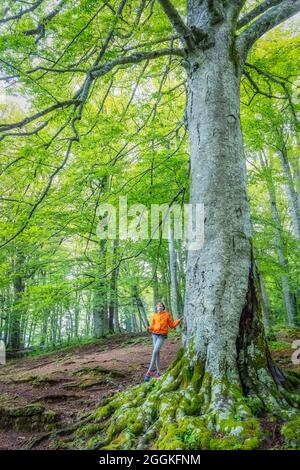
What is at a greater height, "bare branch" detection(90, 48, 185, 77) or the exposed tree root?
"bare branch" detection(90, 48, 185, 77)

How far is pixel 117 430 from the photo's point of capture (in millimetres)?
3572

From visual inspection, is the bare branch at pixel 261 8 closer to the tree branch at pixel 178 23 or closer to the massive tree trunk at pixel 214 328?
the massive tree trunk at pixel 214 328

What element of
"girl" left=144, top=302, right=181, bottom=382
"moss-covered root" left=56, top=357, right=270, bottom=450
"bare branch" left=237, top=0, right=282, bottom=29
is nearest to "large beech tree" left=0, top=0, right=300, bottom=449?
"moss-covered root" left=56, top=357, right=270, bottom=450

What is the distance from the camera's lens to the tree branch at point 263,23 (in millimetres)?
4590

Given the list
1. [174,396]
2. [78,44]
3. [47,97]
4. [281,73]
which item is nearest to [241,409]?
[174,396]

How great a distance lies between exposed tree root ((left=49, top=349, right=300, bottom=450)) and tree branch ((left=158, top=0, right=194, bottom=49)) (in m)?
3.96

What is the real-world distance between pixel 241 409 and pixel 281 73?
22.9 ft

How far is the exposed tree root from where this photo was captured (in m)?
2.87

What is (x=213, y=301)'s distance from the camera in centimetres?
358

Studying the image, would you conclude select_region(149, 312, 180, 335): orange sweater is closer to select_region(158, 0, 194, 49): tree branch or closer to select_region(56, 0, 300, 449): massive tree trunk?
select_region(56, 0, 300, 449): massive tree trunk

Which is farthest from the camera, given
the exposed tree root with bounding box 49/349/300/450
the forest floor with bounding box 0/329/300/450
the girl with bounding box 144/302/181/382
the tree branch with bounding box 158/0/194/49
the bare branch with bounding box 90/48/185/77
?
the girl with bounding box 144/302/181/382

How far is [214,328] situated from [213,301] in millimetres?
284

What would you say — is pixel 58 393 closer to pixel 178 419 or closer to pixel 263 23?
pixel 178 419

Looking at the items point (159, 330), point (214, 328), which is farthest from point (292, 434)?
point (159, 330)
